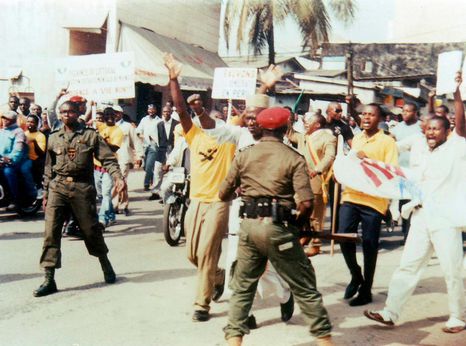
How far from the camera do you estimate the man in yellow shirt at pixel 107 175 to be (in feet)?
31.7

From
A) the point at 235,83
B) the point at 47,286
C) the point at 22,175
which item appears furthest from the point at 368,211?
the point at 22,175

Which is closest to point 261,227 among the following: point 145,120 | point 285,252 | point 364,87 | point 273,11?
point 285,252

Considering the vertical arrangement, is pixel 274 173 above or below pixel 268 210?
above

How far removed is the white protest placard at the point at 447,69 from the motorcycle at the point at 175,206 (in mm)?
3514

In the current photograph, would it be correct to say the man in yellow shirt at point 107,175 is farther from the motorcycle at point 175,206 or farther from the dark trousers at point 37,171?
the dark trousers at point 37,171

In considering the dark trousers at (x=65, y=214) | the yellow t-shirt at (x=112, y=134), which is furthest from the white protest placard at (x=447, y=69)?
the yellow t-shirt at (x=112, y=134)

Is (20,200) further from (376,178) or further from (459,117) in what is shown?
(459,117)

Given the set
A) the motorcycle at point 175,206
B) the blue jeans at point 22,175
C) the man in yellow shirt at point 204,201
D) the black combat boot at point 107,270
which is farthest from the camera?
the blue jeans at point 22,175

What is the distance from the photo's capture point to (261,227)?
4414 mm

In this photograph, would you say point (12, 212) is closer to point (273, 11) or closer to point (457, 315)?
point (457, 315)

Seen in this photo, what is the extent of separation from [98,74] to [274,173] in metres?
6.73

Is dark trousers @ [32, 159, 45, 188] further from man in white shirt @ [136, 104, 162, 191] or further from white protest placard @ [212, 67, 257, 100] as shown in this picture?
white protest placard @ [212, 67, 257, 100]

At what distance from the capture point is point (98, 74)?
1048 cm

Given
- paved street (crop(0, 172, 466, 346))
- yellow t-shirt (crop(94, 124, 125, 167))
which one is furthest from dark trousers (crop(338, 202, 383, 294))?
yellow t-shirt (crop(94, 124, 125, 167))
